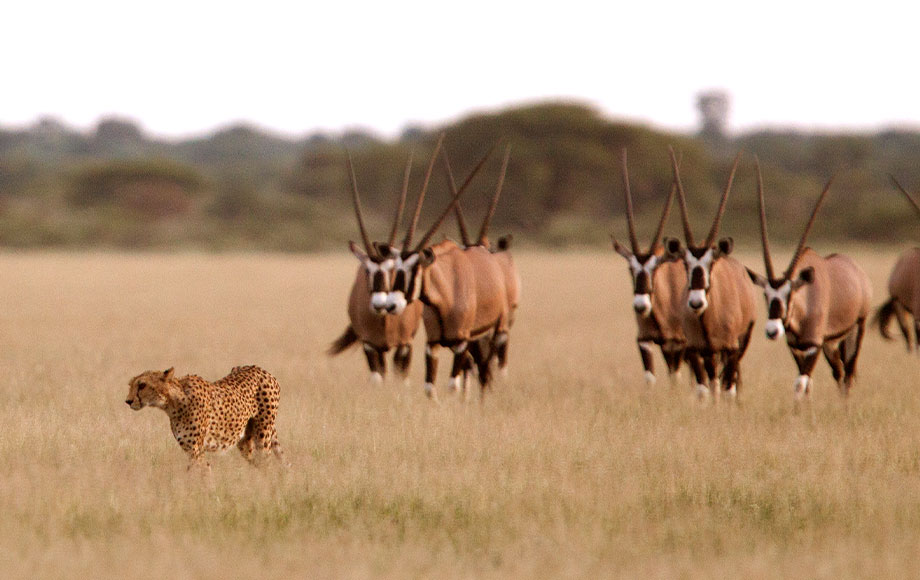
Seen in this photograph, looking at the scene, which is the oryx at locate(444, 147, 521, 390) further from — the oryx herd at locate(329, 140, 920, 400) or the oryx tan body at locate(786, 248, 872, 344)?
the oryx tan body at locate(786, 248, 872, 344)

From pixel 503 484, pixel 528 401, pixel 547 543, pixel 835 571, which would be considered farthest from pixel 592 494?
pixel 528 401

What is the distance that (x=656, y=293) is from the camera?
11938 mm

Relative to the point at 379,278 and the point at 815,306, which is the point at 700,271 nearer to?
the point at 815,306

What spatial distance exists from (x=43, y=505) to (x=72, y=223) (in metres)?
63.8

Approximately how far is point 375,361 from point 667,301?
2.77 m

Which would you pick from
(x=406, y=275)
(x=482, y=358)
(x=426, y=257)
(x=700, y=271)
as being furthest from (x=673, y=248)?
(x=406, y=275)

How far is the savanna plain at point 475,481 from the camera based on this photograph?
5.82 meters

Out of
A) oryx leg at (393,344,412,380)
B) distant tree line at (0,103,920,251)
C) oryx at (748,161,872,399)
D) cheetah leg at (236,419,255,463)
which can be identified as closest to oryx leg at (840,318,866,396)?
oryx at (748,161,872,399)

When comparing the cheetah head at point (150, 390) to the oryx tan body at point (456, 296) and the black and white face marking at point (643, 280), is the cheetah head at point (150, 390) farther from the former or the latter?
the black and white face marking at point (643, 280)

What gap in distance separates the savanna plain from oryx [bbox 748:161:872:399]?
417mm

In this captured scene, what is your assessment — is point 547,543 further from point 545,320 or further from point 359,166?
point 359,166

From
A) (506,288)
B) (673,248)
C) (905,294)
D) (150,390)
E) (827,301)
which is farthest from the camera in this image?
(905,294)

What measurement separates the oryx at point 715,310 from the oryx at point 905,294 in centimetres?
332

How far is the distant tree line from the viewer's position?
200 feet
